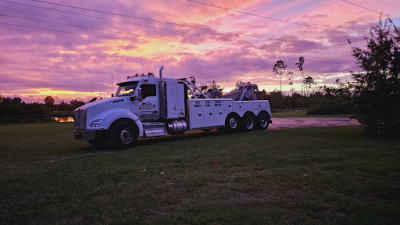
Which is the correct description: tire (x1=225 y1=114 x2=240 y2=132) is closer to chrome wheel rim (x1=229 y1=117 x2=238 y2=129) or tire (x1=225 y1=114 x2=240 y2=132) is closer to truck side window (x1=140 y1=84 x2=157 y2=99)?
chrome wheel rim (x1=229 y1=117 x2=238 y2=129)

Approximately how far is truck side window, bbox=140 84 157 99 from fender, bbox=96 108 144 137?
45.5 inches

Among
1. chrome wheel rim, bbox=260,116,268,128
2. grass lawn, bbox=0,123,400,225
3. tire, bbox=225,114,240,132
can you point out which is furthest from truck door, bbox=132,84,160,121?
chrome wheel rim, bbox=260,116,268,128

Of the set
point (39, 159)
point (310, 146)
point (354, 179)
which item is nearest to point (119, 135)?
point (39, 159)

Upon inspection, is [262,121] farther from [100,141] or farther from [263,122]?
[100,141]

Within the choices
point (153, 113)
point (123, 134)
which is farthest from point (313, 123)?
point (123, 134)

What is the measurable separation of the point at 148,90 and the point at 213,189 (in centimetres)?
785

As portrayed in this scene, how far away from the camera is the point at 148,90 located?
11.5m

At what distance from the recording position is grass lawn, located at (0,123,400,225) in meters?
3.32

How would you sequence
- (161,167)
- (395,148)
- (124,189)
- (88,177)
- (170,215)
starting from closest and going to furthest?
(170,215)
(124,189)
(88,177)
(161,167)
(395,148)

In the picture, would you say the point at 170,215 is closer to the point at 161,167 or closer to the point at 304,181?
the point at 304,181

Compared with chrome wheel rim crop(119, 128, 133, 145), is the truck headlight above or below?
above

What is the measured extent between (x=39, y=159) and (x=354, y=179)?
846 cm

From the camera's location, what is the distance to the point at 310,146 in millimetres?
8234

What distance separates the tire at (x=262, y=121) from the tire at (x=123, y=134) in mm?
8071
